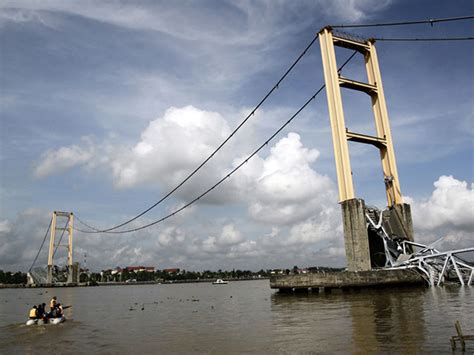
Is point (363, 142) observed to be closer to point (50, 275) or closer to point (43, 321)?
point (43, 321)

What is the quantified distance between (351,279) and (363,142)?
16.1 metres

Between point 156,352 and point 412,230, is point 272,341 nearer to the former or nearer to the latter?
point 156,352

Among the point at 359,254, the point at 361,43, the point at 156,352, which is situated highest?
the point at 361,43

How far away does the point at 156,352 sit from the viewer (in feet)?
49.1

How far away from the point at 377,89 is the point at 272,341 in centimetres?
3822

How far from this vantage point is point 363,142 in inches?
1759

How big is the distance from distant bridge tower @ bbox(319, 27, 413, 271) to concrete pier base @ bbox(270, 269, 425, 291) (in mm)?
1773

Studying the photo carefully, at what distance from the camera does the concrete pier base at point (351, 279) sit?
34.6 meters

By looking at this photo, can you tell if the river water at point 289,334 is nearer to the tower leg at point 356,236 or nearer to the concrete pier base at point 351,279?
the concrete pier base at point 351,279

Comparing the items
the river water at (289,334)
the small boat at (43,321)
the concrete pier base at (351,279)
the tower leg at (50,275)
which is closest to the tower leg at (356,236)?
the concrete pier base at (351,279)

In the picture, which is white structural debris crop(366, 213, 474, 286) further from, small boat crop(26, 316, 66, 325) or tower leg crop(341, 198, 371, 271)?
small boat crop(26, 316, 66, 325)

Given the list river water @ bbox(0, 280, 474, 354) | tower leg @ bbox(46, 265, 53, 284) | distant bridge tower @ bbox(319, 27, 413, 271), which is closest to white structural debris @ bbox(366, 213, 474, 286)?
distant bridge tower @ bbox(319, 27, 413, 271)

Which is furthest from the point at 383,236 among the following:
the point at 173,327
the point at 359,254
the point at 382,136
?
the point at 173,327

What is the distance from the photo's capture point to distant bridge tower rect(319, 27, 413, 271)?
37.0 m
